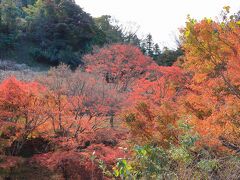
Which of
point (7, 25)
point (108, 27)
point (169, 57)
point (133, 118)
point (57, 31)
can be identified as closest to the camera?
point (133, 118)

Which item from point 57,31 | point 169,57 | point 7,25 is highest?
point 57,31

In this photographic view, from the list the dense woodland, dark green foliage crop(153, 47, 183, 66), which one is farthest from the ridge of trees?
the dense woodland

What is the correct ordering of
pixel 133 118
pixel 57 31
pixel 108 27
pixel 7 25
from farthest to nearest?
pixel 108 27 → pixel 57 31 → pixel 7 25 → pixel 133 118

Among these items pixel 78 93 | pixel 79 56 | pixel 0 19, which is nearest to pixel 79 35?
pixel 79 56

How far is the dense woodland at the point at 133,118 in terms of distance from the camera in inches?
222

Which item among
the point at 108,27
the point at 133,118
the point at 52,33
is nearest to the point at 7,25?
the point at 52,33

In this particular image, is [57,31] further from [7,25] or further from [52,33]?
[7,25]

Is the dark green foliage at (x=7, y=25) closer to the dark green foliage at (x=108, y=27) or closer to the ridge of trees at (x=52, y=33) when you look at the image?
the ridge of trees at (x=52, y=33)

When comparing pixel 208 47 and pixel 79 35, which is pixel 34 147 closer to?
pixel 208 47

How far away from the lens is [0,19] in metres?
30.1

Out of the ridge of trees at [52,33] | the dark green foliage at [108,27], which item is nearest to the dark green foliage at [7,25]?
the ridge of trees at [52,33]

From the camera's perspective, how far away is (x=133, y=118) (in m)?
11.9

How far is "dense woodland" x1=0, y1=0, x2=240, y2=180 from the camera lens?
5629 millimetres

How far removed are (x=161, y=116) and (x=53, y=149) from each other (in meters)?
6.11
